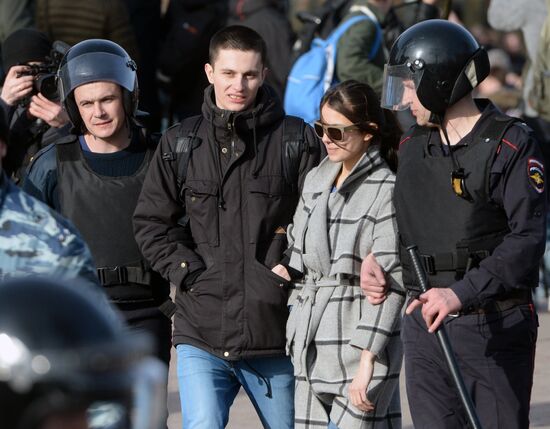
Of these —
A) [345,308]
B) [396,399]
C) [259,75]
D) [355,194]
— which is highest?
[259,75]

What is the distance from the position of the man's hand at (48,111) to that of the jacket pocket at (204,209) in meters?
1.18

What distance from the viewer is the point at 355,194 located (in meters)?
5.57

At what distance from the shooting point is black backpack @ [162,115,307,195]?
228 inches

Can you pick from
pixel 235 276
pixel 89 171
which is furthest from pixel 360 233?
pixel 89 171

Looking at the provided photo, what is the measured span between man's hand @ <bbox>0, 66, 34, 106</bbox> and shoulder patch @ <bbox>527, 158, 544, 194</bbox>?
9.05 feet

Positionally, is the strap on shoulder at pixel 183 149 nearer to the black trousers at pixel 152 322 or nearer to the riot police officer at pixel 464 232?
the black trousers at pixel 152 322

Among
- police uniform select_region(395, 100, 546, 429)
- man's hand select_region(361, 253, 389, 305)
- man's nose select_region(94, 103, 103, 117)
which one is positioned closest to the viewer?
police uniform select_region(395, 100, 546, 429)

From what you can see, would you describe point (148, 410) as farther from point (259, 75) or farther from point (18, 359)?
point (259, 75)

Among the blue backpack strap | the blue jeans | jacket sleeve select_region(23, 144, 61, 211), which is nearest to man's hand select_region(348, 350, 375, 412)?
the blue jeans

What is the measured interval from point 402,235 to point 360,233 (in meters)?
0.20

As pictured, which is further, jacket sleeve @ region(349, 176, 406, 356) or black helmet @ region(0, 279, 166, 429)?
jacket sleeve @ region(349, 176, 406, 356)

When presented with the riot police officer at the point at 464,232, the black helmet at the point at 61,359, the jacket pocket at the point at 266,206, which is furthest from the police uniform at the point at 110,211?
the black helmet at the point at 61,359

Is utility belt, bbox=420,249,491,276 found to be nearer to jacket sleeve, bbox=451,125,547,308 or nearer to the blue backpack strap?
jacket sleeve, bbox=451,125,547,308

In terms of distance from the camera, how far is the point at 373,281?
5301 mm
